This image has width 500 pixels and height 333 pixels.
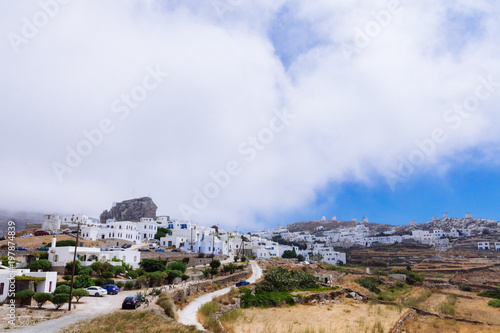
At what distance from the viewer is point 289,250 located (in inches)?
4343

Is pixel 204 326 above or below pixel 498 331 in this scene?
above

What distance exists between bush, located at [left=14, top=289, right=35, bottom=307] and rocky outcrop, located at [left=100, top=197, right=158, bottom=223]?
341 feet

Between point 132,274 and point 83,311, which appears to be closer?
point 83,311

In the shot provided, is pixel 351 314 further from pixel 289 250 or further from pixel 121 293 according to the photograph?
pixel 289 250

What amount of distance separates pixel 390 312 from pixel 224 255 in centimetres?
4709

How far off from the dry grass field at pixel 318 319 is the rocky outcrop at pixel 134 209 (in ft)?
326

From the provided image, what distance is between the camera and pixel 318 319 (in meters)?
31.8

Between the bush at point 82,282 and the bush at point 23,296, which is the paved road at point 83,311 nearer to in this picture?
the bush at point 23,296

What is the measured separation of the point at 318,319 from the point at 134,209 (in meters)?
109

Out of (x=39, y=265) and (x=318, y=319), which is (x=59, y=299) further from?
(x=318, y=319)

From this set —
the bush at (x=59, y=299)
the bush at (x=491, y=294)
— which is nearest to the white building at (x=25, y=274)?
the bush at (x=59, y=299)

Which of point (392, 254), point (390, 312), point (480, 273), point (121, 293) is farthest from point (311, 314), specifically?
point (392, 254)

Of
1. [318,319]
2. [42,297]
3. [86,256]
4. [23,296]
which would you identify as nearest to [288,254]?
[86,256]

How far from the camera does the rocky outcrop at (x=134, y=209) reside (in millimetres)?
126956
